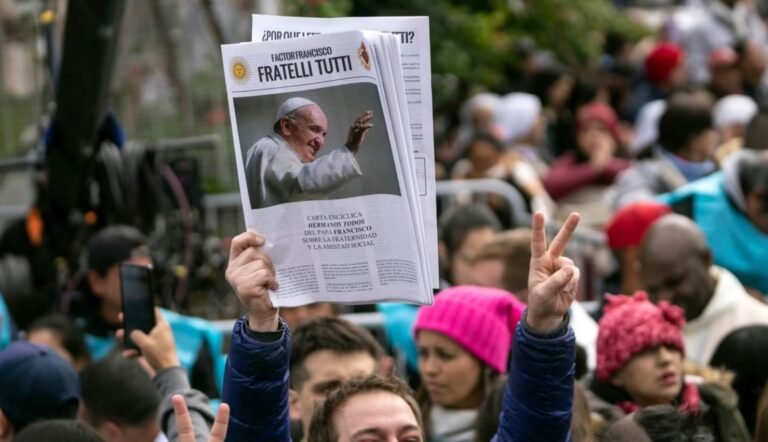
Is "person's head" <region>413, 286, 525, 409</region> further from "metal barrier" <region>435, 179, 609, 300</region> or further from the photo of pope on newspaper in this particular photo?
"metal barrier" <region>435, 179, 609, 300</region>

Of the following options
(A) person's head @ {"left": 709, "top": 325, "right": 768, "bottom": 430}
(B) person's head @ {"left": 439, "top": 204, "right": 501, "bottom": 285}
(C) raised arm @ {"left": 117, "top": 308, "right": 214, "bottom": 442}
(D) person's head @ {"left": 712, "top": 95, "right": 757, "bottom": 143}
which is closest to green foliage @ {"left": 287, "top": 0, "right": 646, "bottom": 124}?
(D) person's head @ {"left": 712, "top": 95, "right": 757, "bottom": 143}

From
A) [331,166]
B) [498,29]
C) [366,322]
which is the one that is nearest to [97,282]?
[366,322]

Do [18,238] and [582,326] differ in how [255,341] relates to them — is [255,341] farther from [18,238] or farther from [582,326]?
[18,238]

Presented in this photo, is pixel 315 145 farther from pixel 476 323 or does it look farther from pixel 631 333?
pixel 476 323

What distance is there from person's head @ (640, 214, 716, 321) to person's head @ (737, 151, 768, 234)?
0.86 m

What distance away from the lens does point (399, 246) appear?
4270 millimetres

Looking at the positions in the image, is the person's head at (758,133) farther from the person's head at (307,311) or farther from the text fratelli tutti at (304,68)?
the text fratelli tutti at (304,68)

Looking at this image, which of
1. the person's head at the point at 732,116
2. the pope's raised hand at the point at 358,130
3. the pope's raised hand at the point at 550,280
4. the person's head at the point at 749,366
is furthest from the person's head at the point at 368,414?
the person's head at the point at 732,116

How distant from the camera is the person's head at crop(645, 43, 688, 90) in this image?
47.1 ft

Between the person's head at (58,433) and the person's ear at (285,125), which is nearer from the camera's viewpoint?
the person's ear at (285,125)

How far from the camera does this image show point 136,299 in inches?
219

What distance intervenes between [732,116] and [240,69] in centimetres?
763

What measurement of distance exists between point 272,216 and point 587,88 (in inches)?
407

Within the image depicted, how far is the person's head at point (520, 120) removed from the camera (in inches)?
517
